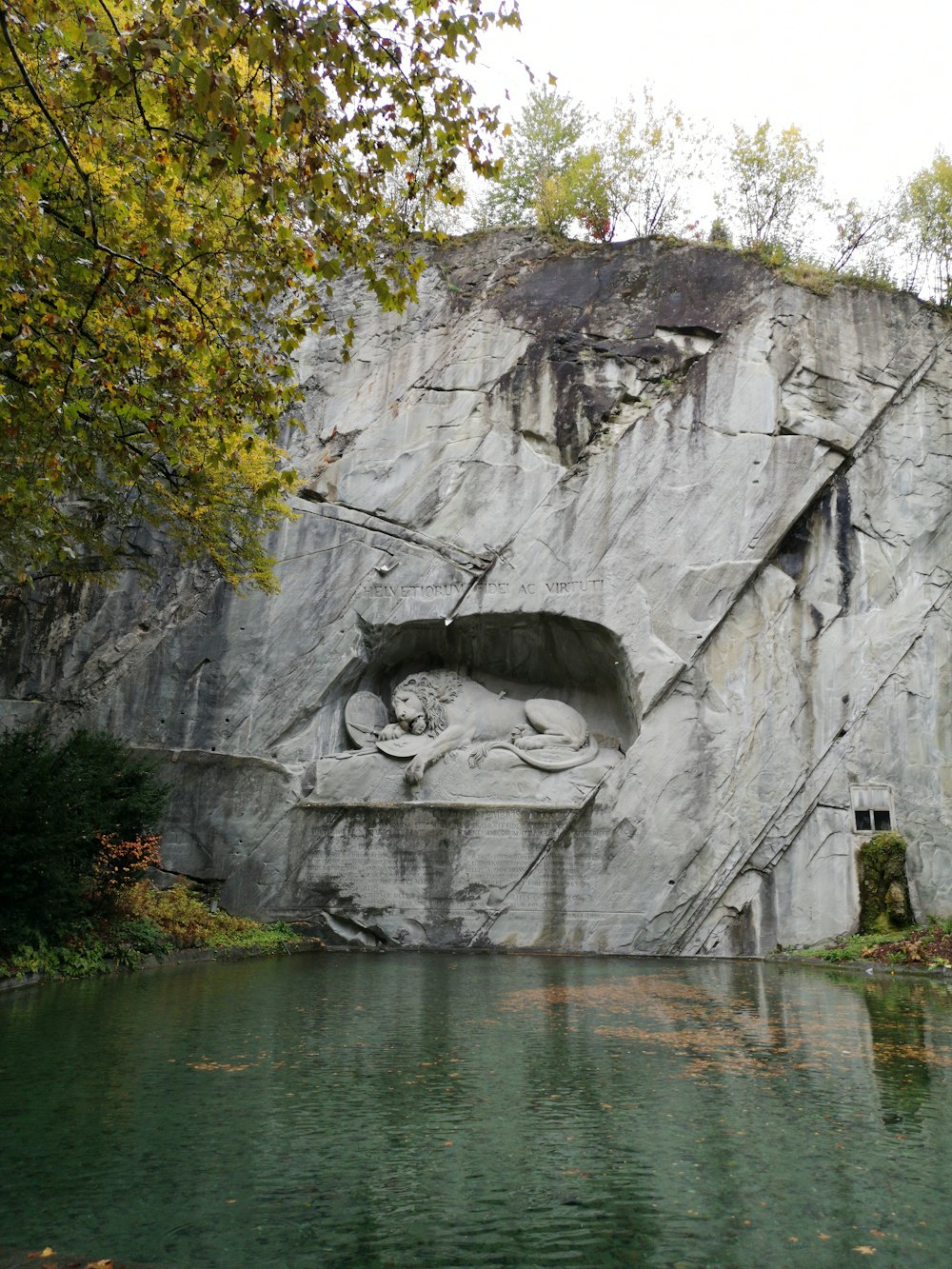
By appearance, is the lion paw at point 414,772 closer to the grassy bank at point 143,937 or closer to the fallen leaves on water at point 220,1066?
the grassy bank at point 143,937

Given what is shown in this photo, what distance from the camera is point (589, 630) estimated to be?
47.5 ft

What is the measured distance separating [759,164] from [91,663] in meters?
14.5

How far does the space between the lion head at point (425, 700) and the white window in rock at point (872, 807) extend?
559 centimetres

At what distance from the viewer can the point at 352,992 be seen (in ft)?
27.0

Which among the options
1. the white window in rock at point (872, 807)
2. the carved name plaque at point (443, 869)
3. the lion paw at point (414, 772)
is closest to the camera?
the carved name plaque at point (443, 869)

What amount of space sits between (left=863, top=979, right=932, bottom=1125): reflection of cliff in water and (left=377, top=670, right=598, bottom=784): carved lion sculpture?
5762mm

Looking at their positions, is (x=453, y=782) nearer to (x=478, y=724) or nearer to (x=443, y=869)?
(x=478, y=724)

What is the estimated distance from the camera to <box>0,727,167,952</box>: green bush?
834 cm

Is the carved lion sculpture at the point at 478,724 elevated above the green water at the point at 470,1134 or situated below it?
above

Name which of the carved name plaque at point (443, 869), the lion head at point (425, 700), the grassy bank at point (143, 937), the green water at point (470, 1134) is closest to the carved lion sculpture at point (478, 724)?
the lion head at point (425, 700)

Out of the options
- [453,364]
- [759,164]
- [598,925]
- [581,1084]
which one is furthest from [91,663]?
[759,164]

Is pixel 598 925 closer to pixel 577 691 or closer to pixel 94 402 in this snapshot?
pixel 577 691

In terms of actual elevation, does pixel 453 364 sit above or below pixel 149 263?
above

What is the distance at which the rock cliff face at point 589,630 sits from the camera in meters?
13.2
